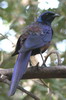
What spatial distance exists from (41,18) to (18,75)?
6.14 feet

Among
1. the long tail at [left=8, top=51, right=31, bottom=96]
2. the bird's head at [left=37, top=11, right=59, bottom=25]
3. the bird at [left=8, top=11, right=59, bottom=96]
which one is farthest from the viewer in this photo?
the bird's head at [left=37, top=11, right=59, bottom=25]

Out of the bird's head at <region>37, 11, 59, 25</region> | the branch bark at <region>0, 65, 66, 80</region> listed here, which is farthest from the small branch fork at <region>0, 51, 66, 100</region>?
the bird's head at <region>37, 11, 59, 25</region>

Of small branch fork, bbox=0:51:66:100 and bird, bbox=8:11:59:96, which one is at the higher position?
bird, bbox=8:11:59:96

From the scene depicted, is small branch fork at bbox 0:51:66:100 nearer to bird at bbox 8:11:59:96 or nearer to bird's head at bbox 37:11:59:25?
bird at bbox 8:11:59:96

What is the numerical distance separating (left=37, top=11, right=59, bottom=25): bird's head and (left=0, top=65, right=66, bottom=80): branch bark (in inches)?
62.2

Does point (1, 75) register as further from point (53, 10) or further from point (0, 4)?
point (0, 4)

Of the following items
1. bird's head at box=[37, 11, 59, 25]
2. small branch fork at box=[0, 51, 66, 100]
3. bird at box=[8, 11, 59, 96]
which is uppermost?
bird's head at box=[37, 11, 59, 25]

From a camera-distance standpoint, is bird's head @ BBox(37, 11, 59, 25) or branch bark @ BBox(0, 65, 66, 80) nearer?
branch bark @ BBox(0, 65, 66, 80)

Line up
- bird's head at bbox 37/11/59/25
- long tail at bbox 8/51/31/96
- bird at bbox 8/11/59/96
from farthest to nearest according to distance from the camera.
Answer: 1. bird's head at bbox 37/11/59/25
2. bird at bbox 8/11/59/96
3. long tail at bbox 8/51/31/96

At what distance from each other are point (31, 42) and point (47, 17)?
1166mm

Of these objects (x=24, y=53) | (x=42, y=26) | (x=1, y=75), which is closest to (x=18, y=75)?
(x=1, y=75)

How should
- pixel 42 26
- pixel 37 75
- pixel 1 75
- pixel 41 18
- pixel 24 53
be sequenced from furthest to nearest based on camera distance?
pixel 41 18 → pixel 42 26 → pixel 24 53 → pixel 37 75 → pixel 1 75

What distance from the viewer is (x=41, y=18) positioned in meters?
4.60

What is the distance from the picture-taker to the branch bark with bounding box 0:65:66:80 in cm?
299
